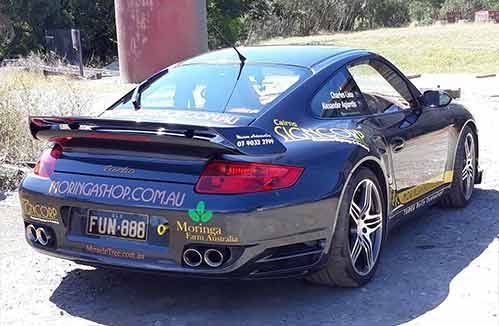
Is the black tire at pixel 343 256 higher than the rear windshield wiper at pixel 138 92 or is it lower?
lower

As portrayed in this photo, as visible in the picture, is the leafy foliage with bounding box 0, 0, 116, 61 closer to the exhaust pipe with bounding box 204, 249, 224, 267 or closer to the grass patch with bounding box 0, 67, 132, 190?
the grass patch with bounding box 0, 67, 132, 190

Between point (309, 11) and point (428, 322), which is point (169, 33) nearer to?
point (428, 322)

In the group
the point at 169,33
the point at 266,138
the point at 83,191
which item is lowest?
the point at 169,33

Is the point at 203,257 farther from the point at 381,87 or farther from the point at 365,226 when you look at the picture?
the point at 381,87

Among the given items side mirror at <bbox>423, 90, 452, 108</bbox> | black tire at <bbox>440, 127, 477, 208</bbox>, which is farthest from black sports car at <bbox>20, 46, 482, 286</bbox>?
black tire at <bbox>440, 127, 477, 208</bbox>

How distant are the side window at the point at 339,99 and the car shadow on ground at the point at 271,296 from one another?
3.55ft

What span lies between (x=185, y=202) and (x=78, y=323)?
96 cm

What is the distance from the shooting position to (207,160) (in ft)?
13.4

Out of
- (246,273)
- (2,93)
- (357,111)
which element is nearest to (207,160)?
(246,273)

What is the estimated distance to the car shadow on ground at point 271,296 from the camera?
14.0ft

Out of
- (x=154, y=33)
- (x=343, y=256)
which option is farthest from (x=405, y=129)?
(x=154, y=33)

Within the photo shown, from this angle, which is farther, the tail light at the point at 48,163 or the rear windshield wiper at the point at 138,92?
the rear windshield wiper at the point at 138,92

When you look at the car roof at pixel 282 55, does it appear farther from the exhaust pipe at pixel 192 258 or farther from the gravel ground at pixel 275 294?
the exhaust pipe at pixel 192 258

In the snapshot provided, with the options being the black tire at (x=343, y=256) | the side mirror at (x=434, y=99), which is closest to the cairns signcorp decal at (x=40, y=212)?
the black tire at (x=343, y=256)
